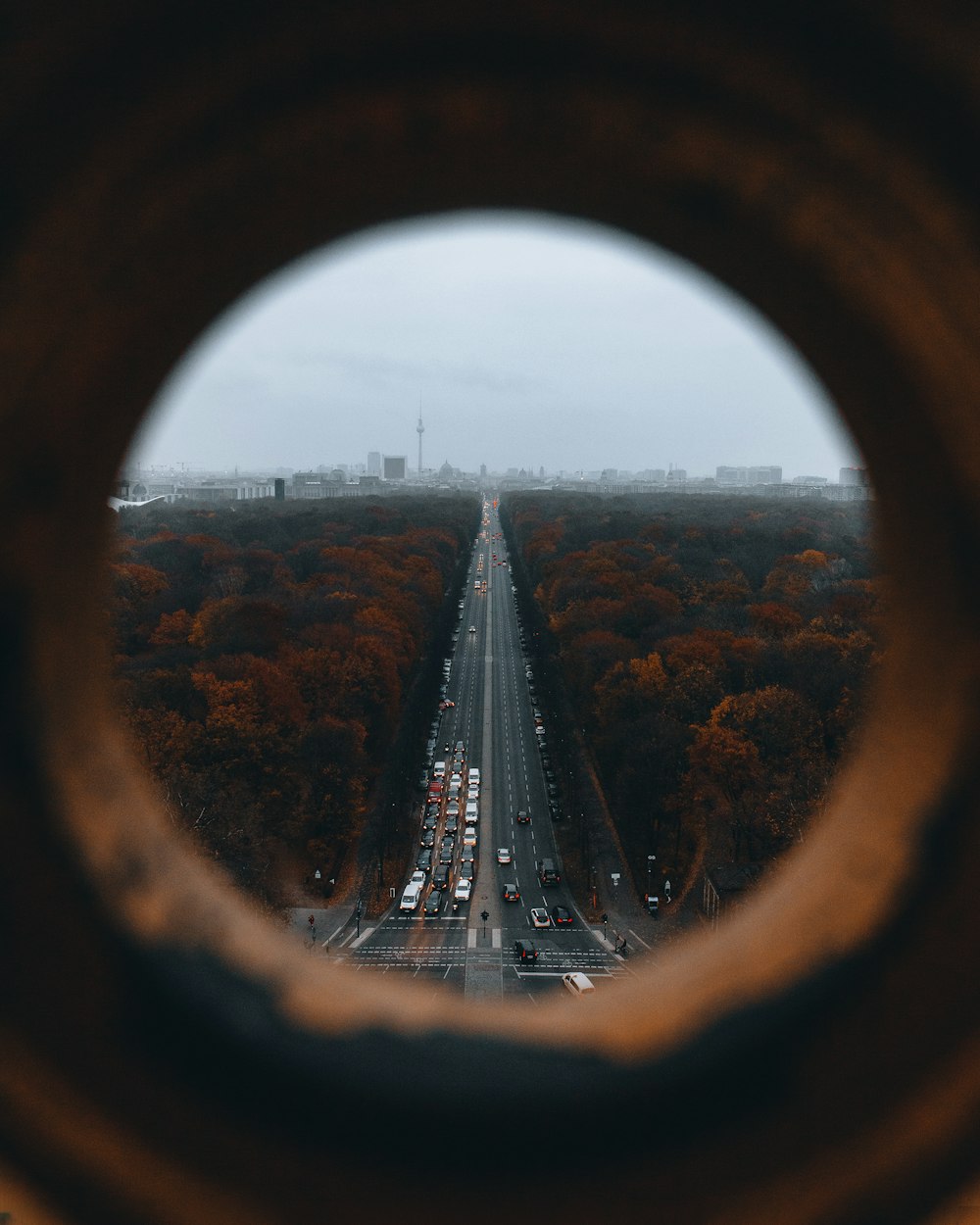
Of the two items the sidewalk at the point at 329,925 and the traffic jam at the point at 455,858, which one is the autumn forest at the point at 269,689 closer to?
the sidewalk at the point at 329,925

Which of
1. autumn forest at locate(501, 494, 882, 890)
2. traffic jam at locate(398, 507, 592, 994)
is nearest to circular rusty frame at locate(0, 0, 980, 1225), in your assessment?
autumn forest at locate(501, 494, 882, 890)

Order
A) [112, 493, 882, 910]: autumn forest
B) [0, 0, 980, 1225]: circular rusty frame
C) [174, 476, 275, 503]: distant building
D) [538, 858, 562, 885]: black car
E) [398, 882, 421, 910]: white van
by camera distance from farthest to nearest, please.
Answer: [174, 476, 275, 503]: distant building
[538, 858, 562, 885]: black car
[398, 882, 421, 910]: white van
[112, 493, 882, 910]: autumn forest
[0, 0, 980, 1225]: circular rusty frame

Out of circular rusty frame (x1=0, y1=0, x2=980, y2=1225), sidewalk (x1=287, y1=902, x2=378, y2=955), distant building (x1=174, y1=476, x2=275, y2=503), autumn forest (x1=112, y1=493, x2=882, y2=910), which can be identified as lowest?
sidewalk (x1=287, y1=902, x2=378, y2=955)

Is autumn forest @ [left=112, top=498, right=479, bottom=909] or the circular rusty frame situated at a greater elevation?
the circular rusty frame

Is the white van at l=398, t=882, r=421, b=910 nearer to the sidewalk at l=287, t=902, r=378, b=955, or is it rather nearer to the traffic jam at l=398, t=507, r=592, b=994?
the traffic jam at l=398, t=507, r=592, b=994

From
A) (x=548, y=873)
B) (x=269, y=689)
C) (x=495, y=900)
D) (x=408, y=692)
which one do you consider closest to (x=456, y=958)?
(x=495, y=900)

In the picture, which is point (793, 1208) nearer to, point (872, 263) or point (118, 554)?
point (872, 263)

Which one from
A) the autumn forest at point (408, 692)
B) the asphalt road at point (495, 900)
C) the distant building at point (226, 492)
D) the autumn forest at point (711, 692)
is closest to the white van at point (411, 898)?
the asphalt road at point (495, 900)

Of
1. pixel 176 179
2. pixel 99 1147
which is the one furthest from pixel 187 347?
pixel 99 1147
